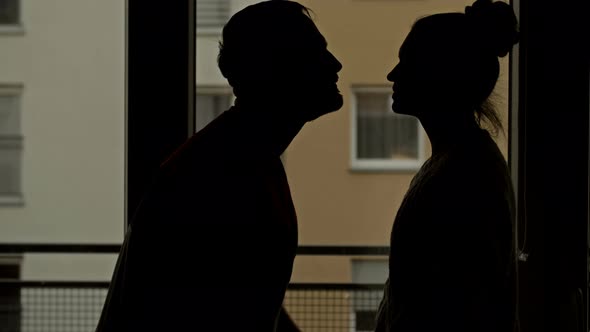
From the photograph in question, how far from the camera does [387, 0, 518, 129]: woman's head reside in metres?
1.11

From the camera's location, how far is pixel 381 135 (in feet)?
6.81

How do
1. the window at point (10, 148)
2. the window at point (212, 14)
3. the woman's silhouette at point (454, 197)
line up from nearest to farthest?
the woman's silhouette at point (454, 197), the window at point (212, 14), the window at point (10, 148)

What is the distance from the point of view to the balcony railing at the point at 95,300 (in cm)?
185

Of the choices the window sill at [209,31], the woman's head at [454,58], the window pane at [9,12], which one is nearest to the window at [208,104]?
the window sill at [209,31]

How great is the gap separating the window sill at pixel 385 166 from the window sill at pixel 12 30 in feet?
2.78

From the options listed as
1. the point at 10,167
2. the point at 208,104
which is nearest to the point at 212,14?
the point at 208,104

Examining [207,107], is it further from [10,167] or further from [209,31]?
[10,167]

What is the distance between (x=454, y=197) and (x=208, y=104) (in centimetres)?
72

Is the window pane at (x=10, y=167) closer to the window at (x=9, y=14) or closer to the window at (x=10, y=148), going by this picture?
the window at (x=10, y=148)

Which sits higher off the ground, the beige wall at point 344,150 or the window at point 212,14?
the window at point 212,14

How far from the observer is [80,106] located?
193 cm

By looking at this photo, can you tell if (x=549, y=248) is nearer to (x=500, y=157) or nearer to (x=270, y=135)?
(x=500, y=157)

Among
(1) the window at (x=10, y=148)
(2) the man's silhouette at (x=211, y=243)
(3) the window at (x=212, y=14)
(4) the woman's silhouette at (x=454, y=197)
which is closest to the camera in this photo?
(2) the man's silhouette at (x=211, y=243)

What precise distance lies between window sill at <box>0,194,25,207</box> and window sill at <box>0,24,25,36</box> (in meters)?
0.39
